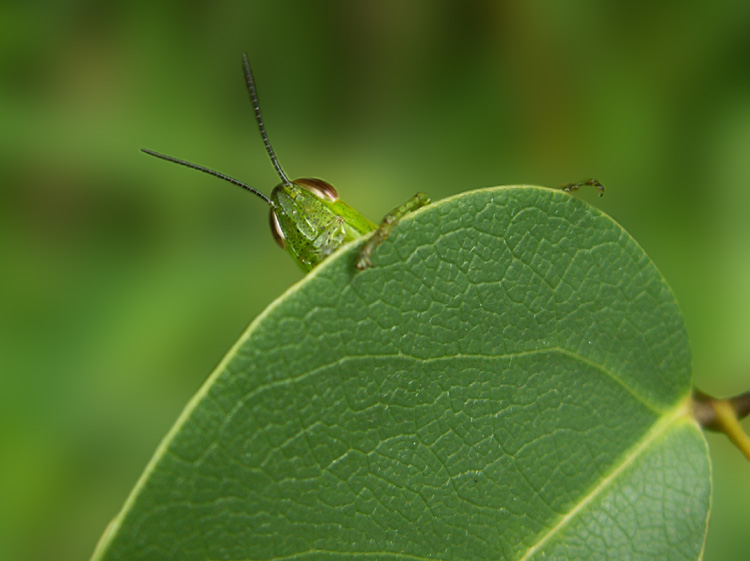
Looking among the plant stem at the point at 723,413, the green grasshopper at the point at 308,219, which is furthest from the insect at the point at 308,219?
the plant stem at the point at 723,413

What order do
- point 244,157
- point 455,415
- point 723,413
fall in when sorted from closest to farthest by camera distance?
point 455,415 < point 723,413 < point 244,157

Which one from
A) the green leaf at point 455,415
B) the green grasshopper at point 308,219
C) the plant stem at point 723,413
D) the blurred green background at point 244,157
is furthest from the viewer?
the blurred green background at point 244,157

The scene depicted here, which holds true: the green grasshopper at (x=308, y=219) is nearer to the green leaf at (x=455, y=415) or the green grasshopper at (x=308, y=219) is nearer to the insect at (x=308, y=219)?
the insect at (x=308, y=219)

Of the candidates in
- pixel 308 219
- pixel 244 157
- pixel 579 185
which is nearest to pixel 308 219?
pixel 308 219

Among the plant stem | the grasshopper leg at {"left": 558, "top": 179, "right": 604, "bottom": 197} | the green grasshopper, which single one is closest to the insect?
the green grasshopper

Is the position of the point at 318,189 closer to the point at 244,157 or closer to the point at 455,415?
the point at 455,415

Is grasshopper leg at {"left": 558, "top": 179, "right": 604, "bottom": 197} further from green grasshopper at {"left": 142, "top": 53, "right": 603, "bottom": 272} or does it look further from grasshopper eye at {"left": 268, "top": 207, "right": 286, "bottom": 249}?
grasshopper eye at {"left": 268, "top": 207, "right": 286, "bottom": 249}
